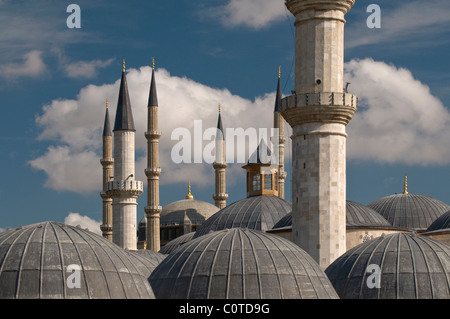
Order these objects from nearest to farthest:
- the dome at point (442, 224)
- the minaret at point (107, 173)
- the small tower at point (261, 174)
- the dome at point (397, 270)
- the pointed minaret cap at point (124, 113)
A: the dome at point (397, 270), the dome at point (442, 224), the small tower at point (261, 174), the pointed minaret cap at point (124, 113), the minaret at point (107, 173)

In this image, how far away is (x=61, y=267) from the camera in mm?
24141

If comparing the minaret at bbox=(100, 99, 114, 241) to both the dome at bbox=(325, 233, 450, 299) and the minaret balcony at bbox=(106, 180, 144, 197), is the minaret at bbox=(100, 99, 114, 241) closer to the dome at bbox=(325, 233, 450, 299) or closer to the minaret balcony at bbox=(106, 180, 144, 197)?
the minaret balcony at bbox=(106, 180, 144, 197)

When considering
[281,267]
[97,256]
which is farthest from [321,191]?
[97,256]

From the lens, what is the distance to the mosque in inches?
978

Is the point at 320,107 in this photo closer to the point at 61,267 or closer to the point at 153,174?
the point at 61,267

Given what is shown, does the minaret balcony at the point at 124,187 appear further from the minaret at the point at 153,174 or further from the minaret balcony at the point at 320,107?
the minaret balcony at the point at 320,107

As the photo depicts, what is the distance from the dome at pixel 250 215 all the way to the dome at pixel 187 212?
20492 mm

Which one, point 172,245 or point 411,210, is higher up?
point 411,210

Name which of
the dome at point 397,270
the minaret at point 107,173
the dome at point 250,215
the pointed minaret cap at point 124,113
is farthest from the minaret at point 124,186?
the dome at point 397,270

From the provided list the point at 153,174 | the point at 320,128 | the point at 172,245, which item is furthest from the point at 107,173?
the point at 320,128

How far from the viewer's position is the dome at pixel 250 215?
52625mm

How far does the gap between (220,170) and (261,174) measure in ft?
32.3

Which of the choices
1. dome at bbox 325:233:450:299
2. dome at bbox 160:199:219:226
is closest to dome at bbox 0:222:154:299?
dome at bbox 325:233:450:299

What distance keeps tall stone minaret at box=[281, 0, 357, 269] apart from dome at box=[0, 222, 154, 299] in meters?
13.3
